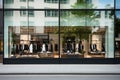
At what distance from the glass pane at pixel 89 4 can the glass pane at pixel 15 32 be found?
351 centimetres

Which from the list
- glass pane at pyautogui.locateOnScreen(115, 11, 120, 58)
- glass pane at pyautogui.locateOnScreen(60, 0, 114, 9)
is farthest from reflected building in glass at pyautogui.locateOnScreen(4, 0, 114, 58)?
glass pane at pyautogui.locateOnScreen(115, 11, 120, 58)

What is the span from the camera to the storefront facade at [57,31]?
88.2 feet

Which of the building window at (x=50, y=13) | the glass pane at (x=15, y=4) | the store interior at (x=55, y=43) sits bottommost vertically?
the store interior at (x=55, y=43)

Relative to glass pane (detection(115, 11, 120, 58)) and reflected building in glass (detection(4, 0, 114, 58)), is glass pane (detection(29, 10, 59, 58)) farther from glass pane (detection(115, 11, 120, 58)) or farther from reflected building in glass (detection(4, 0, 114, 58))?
glass pane (detection(115, 11, 120, 58))

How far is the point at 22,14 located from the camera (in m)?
27.0

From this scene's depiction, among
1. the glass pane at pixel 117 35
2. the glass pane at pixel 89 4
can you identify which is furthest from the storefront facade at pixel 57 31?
the glass pane at pixel 117 35

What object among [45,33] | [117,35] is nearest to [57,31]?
[45,33]

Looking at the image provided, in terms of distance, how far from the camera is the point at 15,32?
27.0 m

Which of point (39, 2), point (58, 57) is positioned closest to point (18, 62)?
point (58, 57)

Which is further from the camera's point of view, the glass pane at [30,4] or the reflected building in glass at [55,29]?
the glass pane at [30,4]

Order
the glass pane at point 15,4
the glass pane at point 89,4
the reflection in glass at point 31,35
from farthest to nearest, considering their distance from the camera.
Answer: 1. the glass pane at point 89,4
2. the glass pane at point 15,4
3. the reflection in glass at point 31,35

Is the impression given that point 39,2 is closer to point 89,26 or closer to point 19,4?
point 19,4

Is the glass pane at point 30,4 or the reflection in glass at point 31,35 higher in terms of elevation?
the glass pane at point 30,4

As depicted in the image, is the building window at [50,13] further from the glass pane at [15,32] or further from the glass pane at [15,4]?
the glass pane at [15,4]
